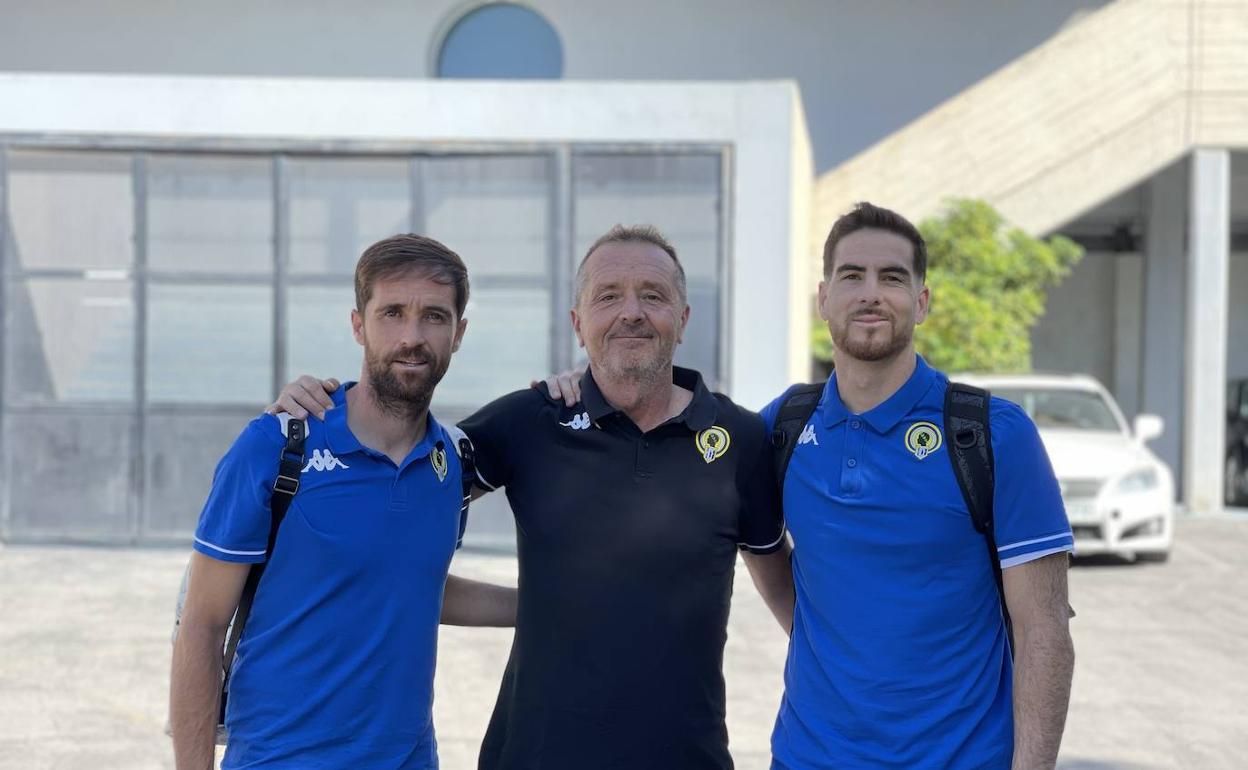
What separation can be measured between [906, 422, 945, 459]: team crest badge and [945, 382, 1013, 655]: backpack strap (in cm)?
3

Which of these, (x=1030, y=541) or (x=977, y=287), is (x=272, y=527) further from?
(x=977, y=287)

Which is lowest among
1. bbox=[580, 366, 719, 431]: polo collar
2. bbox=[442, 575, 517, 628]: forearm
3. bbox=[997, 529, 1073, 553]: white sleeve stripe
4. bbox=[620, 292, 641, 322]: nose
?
bbox=[442, 575, 517, 628]: forearm

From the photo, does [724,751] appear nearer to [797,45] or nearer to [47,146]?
[47,146]

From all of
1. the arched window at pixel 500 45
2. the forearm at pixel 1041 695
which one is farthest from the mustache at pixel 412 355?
the arched window at pixel 500 45

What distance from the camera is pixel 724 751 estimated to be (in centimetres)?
281

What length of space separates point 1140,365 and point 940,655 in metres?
20.7

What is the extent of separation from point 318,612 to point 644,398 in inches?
34.4

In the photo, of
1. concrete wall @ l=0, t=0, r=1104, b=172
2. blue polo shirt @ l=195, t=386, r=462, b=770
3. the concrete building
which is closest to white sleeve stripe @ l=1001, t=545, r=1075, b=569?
blue polo shirt @ l=195, t=386, r=462, b=770

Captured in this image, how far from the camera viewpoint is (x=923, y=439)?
2717 mm

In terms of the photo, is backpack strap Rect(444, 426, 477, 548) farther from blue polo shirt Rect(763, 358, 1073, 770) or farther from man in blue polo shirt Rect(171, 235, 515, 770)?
blue polo shirt Rect(763, 358, 1073, 770)

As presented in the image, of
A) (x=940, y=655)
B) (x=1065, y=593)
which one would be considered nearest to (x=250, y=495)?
(x=940, y=655)

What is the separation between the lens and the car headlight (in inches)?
427

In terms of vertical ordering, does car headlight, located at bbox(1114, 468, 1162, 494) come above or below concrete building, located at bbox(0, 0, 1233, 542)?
below

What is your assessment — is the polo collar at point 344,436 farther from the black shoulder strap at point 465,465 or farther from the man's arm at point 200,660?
the man's arm at point 200,660
